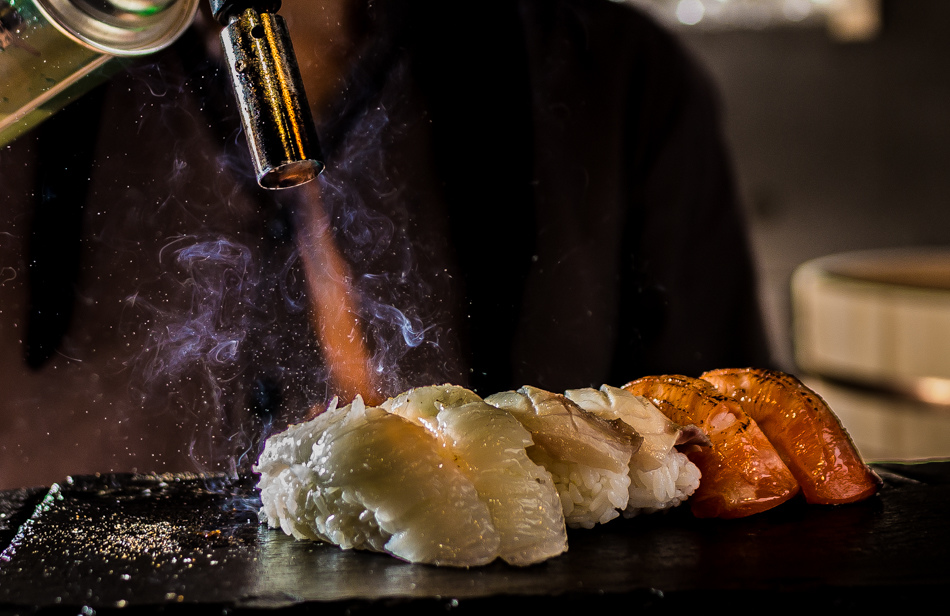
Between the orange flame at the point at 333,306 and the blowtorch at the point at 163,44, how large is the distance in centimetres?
93

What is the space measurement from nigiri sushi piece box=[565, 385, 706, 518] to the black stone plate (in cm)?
7

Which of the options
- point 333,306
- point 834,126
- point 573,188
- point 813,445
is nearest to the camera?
point 813,445

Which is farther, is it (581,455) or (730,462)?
(730,462)

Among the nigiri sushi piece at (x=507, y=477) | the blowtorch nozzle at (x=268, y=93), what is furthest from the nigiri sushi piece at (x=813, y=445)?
the blowtorch nozzle at (x=268, y=93)

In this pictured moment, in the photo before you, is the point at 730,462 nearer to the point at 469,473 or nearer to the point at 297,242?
the point at 469,473

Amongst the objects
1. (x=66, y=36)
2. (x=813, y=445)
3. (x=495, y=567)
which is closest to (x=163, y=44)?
(x=66, y=36)

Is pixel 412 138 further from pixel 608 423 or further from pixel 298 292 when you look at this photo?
pixel 608 423

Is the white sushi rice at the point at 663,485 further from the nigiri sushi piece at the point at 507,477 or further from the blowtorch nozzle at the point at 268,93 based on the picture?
the blowtorch nozzle at the point at 268,93

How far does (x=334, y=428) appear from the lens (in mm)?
1757

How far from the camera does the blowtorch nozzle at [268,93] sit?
162 centimetres

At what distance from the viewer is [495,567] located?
62.5 inches

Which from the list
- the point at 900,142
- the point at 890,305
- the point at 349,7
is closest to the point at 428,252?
the point at 349,7

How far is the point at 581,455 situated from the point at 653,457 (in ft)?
0.67

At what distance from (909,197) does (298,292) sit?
7302 mm
